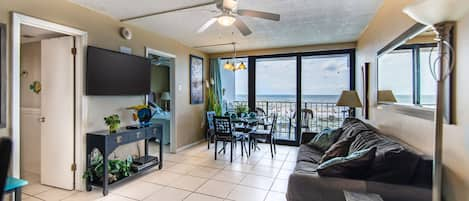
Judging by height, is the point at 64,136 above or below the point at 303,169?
above

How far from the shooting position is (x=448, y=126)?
57.8 inches

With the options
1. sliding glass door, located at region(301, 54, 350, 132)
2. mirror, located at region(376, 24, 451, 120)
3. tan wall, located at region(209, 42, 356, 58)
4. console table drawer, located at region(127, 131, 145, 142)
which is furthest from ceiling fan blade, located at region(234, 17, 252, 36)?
sliding glass door, located at region(301, 54, 350, 132)

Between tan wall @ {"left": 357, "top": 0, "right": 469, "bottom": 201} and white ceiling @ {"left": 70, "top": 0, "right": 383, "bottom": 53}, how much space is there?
18.5 inches

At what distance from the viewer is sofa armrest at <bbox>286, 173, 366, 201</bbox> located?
66.4 inches

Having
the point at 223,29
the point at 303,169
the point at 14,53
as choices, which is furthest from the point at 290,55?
the point at 14,53

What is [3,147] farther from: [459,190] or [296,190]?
[459,190]

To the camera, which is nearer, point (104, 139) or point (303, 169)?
point (303, 169)

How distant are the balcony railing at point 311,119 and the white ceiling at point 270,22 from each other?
1699 mm

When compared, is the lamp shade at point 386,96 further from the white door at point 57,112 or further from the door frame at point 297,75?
the white door at point 57,112

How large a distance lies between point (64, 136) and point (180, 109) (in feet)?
7.65

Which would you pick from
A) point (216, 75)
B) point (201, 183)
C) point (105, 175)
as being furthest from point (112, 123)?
point (216, 75)

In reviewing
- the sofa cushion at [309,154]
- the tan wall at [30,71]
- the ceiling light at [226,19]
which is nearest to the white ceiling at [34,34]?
the tan wall at [30,71]

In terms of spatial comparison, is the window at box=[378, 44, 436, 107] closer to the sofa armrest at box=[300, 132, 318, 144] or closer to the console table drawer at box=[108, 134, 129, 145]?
the sofa armrest at box=[300, 132, 318, 144]

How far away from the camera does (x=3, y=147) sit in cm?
75
